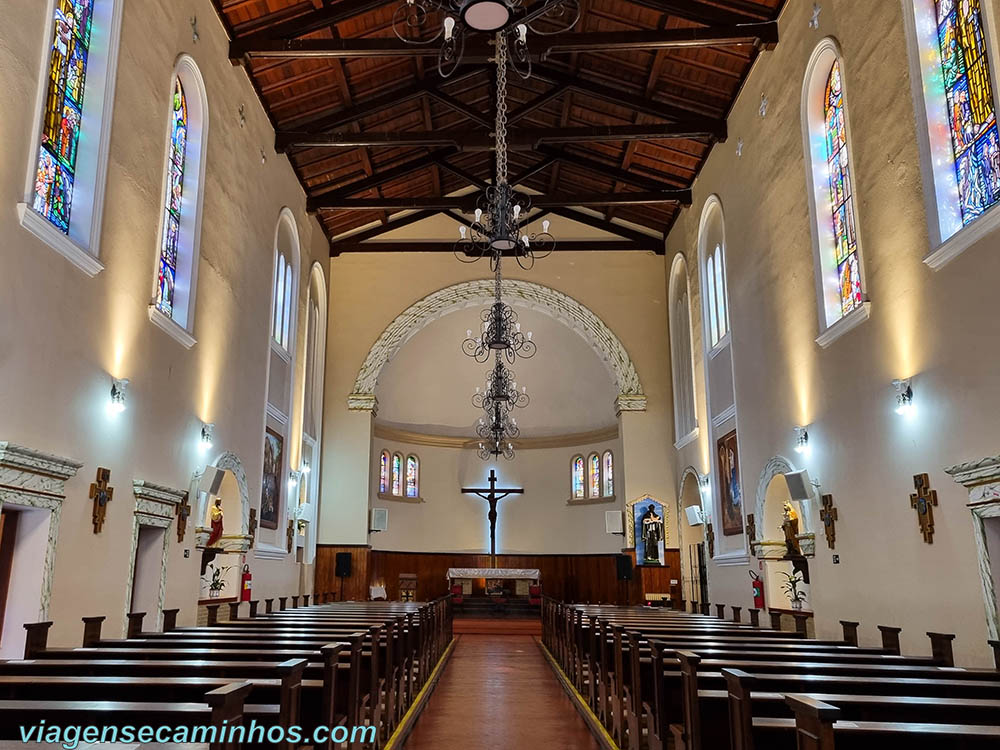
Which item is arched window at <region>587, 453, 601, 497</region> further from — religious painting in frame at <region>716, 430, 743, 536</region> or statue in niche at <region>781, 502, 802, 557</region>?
statue in niche at <region>781, 502, 802, 557</region>

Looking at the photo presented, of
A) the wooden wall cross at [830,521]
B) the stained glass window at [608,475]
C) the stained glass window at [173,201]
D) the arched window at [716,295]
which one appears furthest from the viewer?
the stained glass window at [608,475]

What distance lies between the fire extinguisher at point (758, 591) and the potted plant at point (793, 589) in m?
0.33

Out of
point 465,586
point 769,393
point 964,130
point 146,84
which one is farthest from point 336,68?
point 465,586

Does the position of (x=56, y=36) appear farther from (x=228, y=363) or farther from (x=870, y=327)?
(x=870, y=327)

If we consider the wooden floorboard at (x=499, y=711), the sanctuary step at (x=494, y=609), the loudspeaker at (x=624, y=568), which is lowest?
the wooden floorboard at (x=499, y=711)

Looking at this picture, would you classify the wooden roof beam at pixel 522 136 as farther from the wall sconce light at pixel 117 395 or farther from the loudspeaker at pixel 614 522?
the loudspeaker at pixel 614 522

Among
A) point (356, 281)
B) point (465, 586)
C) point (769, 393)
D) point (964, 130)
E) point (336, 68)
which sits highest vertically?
point (336, 68)

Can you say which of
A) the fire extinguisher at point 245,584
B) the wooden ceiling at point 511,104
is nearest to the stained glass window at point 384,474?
the wooden ceiling at point 511,104

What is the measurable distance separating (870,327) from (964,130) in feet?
7.10

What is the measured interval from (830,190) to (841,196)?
12.9 inches

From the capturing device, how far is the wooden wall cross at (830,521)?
9.40 metres

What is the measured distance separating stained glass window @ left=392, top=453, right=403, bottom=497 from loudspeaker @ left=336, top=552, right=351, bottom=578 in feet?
16.6

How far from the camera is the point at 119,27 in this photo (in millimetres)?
8141

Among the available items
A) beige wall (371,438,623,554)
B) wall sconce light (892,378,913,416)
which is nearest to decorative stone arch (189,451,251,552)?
wall sconce light (892,378,913,416)
